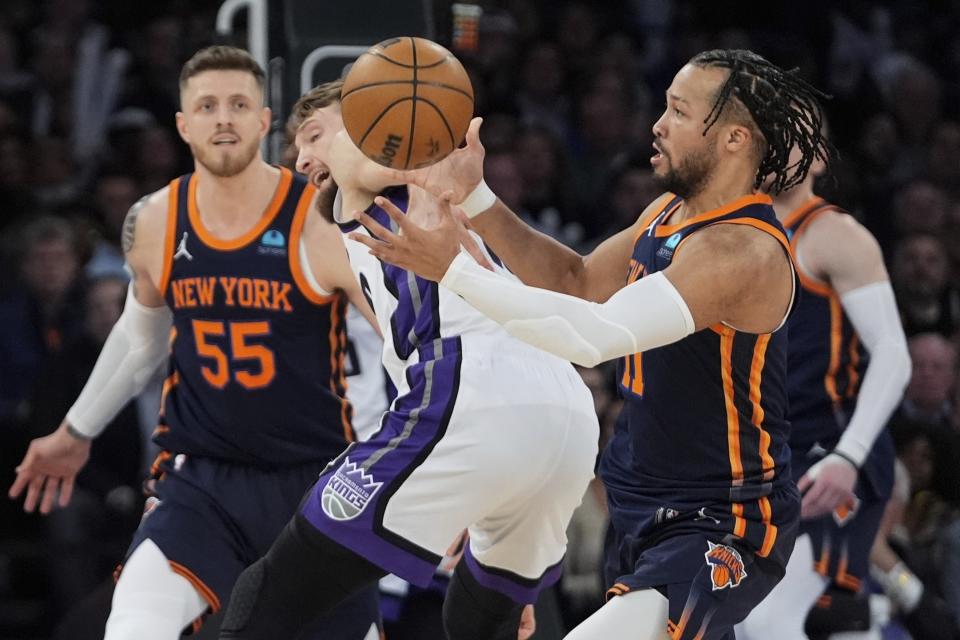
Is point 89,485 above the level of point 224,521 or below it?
A: below

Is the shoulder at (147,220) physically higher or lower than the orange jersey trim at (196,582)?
higher

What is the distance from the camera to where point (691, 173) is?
14.1ft

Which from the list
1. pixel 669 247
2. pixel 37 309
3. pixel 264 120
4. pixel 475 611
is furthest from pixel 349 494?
pixel 37 309

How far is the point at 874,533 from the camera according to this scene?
5.95 meters

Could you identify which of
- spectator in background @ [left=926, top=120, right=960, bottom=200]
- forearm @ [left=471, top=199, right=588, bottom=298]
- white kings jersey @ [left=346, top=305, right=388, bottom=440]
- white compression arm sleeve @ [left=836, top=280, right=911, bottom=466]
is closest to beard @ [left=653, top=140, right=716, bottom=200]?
forearm @ [left=471, top=199, right=588, bottom=298]

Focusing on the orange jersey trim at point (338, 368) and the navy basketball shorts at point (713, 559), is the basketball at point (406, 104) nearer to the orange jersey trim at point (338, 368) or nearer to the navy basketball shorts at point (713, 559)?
the orange jersey trim at point (338, 368)

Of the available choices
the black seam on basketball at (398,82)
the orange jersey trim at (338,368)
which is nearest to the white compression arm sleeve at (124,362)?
the orange jersey trim at (338,368)

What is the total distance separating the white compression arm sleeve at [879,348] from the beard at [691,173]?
1.60 metres

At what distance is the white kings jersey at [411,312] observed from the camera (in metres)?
4.20

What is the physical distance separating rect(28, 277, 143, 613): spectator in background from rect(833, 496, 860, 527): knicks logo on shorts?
3283mm

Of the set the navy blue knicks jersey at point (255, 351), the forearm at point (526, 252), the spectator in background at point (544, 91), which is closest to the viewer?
the forearm at point (526, 252)

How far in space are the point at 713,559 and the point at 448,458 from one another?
27.2 inches

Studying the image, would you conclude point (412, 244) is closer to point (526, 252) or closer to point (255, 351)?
point (526, 252)

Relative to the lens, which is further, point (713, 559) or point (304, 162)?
point (304, 162)
